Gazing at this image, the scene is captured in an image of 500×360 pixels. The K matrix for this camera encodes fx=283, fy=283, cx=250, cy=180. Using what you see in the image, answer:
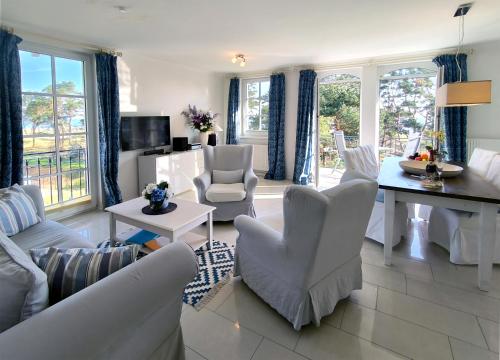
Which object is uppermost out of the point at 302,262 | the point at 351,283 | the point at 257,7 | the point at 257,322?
the point at 257,7

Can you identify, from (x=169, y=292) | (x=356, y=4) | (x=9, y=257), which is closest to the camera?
(x=9, y=257)

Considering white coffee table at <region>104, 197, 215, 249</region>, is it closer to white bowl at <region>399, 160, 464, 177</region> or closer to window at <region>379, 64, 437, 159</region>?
white bowl at <region>399, 160, 464, 177</region>

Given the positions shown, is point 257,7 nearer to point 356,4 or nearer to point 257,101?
point 356,4

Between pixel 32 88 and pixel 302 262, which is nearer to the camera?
pixel 302 262

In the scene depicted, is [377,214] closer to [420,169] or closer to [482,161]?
[420,169]

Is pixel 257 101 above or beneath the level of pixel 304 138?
above

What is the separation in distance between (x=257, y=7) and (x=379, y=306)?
8.85 ft

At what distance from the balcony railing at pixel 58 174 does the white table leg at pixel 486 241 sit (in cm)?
454

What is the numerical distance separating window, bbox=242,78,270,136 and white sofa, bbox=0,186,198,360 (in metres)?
5.32

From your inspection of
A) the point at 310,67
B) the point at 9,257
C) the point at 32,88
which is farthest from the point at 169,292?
the point at 310,67

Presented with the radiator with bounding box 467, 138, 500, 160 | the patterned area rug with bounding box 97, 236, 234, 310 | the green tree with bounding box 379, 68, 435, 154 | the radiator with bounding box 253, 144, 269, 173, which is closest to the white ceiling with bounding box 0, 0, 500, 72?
the green tree with bounding box 379, 68, 435, 154

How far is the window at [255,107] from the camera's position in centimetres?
623

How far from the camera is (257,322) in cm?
182

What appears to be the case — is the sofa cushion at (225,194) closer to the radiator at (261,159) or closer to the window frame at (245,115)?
the radiator at (261,159)
